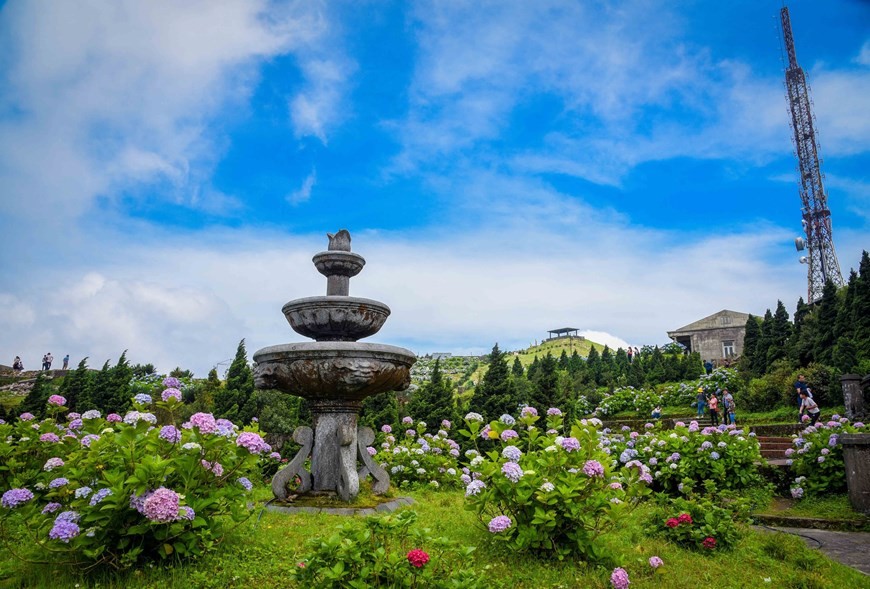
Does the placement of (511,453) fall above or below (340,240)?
below

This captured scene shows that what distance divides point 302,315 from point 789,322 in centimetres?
2637

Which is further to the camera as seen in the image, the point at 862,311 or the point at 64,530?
the point at 862,311

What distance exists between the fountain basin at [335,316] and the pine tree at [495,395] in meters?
10.5

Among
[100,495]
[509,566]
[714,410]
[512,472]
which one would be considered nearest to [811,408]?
[714,410]

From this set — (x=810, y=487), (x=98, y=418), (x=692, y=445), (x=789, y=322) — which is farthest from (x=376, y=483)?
(x=789, y=322)

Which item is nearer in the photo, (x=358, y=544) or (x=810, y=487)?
(x=358, y=544)

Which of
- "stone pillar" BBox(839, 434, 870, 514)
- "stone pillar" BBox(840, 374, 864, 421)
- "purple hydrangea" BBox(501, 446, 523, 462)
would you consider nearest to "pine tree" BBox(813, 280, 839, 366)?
"stone pillar" BBox(840, 374, 864, 421)

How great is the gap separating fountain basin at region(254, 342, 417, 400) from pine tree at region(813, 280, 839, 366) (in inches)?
744

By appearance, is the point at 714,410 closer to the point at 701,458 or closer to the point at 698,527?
the point at 701,458

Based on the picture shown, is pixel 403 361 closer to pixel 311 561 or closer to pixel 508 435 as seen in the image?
pixel 508 435

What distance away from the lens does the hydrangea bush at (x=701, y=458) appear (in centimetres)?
790

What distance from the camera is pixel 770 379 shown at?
18688 millimetres

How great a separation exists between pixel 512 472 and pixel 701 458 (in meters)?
5.74

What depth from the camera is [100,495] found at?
10.1 feet
